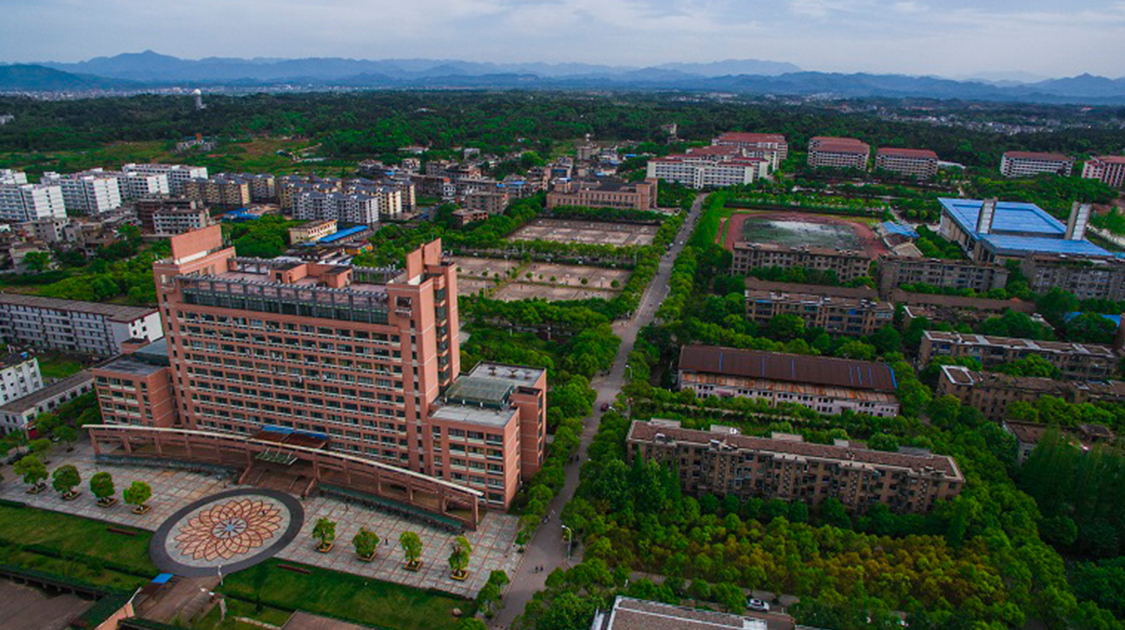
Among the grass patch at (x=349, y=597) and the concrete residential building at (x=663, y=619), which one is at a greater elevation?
the concrete residential building at (x=663, y=619)

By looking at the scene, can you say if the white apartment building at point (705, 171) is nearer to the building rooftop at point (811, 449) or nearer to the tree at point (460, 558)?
the building rooftop at point (811, 449)

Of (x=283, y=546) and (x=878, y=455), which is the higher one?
(x=878, y=455)

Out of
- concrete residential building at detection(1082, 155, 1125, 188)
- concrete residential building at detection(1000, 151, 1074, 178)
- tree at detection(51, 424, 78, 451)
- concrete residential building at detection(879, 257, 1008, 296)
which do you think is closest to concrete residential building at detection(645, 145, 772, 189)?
concrete residential building at detection(1000, 151, 1074, 178)

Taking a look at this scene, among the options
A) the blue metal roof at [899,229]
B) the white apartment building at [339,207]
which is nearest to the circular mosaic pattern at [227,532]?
the white apartment building at [339,207]

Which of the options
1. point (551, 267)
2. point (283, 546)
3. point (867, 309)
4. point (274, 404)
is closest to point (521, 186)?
point (551, 267)

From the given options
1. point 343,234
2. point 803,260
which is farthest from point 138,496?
point 803,260

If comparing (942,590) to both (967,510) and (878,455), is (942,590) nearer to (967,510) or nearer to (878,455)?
(967,510)

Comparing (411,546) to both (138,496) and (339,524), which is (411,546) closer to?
(339,524)
